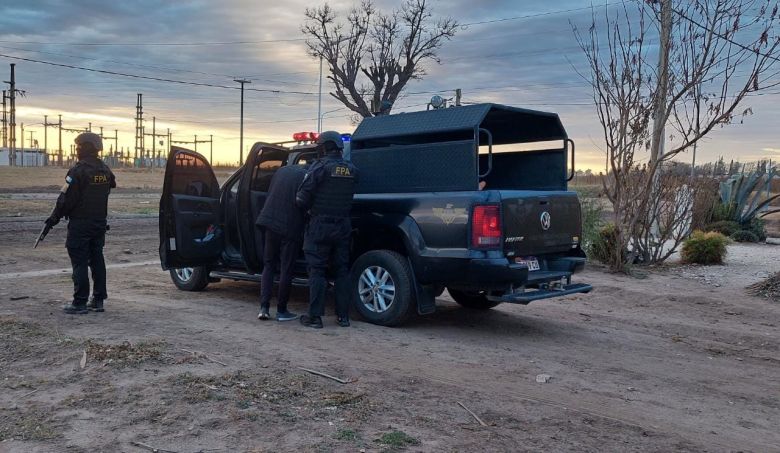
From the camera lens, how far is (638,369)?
5.55m

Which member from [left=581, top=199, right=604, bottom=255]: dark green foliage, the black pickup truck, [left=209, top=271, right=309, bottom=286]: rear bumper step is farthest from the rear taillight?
[left=581, top=199, right=604, bottom=255]: dark green foliage

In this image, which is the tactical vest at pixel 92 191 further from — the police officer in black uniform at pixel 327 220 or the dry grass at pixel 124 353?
the police officer in black uniform at pixel 327 220

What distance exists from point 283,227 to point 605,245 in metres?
7.09

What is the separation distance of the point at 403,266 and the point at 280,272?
137cm

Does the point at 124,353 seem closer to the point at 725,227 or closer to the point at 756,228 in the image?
the point at 725,227

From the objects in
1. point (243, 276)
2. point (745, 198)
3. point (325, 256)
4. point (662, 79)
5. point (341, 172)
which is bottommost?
point (243, 276)

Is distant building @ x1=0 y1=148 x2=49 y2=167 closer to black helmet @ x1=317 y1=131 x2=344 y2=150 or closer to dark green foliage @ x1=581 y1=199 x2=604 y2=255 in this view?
dark green foliage @ x1=581 y1=199 x2=604 y2=255

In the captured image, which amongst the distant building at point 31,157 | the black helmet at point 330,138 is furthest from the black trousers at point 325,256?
the distant building at point 31,157

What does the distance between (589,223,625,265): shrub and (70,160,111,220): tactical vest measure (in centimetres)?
817

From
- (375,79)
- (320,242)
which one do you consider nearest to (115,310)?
(320,242)

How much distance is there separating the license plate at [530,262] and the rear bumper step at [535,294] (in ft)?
0.72

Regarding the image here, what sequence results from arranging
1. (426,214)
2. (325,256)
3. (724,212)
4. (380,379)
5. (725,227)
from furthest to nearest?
(724,212)
(725,227)
(325,256)
(426,214)
(380,379)

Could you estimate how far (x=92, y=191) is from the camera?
6875mm

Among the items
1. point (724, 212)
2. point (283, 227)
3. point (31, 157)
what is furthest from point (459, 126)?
point (31, 157)
